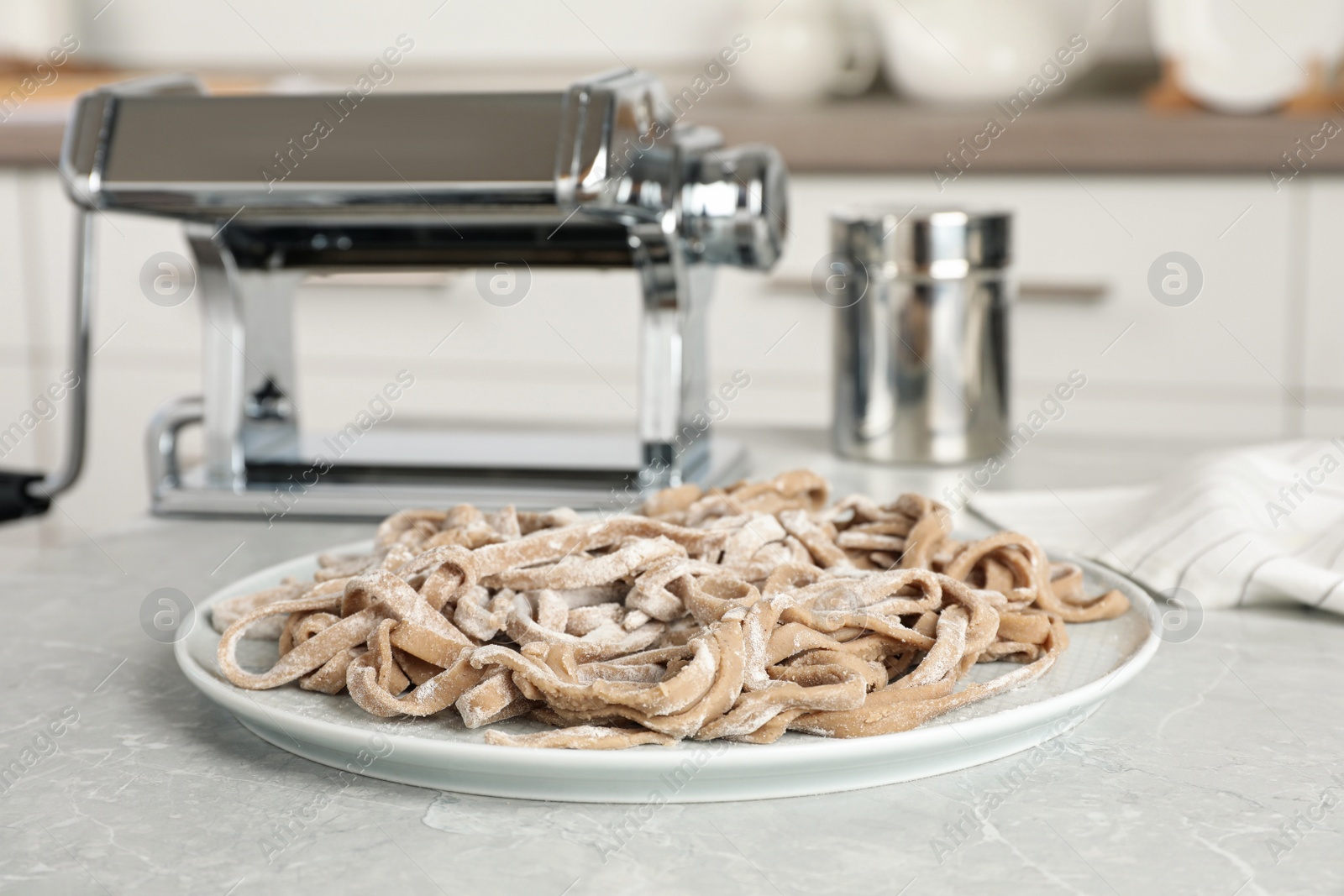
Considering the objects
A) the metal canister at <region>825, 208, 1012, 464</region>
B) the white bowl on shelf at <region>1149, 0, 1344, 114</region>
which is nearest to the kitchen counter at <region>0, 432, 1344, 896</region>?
the metal canister at <region>825, 208, 1012, 464</region>

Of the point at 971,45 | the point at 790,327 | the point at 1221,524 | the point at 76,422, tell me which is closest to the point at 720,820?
the point at 1221,524

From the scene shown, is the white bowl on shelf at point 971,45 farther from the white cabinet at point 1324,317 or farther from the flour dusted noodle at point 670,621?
the flour dusted noodle at point 670,621

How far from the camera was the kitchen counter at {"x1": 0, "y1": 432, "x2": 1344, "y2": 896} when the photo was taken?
53 centimetres

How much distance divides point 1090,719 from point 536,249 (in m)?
0.67

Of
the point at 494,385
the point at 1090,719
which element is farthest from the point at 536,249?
the point at 494,385

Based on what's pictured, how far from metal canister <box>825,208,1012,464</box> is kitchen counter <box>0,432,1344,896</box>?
1.80 ft

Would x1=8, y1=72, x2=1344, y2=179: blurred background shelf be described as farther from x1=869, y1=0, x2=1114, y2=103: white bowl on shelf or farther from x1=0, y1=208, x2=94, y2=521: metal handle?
x1=0, y1=208, x2=94, y2=521: metal handle

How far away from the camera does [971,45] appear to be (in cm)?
223

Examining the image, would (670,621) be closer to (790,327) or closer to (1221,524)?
(1221,524)

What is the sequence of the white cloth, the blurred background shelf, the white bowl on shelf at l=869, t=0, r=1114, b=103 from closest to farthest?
the white cloth < the blurred background shelf < the white bowl on shelf at l=869, t=0, r=1114, b=103

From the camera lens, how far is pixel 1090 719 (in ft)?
2.26

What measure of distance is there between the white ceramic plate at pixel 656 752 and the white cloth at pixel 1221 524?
0.24m

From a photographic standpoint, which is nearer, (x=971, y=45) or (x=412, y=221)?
(x=412, y=221)

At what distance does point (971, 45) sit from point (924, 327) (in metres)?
1.12
